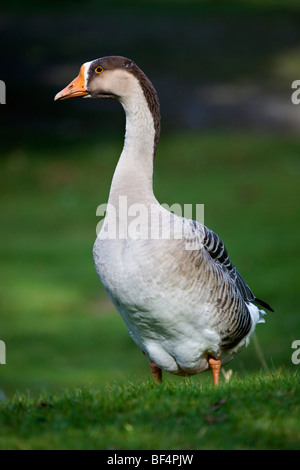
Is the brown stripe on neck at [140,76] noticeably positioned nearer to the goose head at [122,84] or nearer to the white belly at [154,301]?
the goose head at [122,84]

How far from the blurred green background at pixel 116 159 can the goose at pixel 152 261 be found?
334cm

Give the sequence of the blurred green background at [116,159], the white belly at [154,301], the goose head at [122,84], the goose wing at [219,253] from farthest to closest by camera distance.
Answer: the blurred green background at [116,159]
the goose wing at [219,253]
the goose head at [122,84]
the white belly at [154,301]

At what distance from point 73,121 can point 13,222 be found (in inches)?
244

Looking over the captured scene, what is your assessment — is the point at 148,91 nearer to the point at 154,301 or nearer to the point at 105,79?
the point at 105,79

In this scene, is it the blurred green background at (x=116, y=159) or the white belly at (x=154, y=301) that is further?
the blurred green background at (x=116, y=159)

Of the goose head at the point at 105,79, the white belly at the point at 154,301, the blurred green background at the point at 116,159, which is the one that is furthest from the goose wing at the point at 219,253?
the blurred green background at the point at 116,159

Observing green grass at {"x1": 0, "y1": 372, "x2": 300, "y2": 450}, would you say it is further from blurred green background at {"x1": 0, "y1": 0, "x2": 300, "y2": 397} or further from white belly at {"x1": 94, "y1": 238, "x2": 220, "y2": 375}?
blurred green background at {"x1": 0, "y1": 0, "x2": 300, "y2": 397}

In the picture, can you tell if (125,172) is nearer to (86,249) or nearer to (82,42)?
(86,249)

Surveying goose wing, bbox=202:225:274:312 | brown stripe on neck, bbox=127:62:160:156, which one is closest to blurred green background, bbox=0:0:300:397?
goose wing, bbox=202:225:274:312

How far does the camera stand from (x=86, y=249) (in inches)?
581

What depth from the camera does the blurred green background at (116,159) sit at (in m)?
11.7

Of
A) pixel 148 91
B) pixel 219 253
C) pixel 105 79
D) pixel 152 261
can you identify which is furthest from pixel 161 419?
pixel 105 79

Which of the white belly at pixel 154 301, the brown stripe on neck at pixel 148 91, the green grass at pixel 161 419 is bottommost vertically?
the green grass at pixel 161 419
